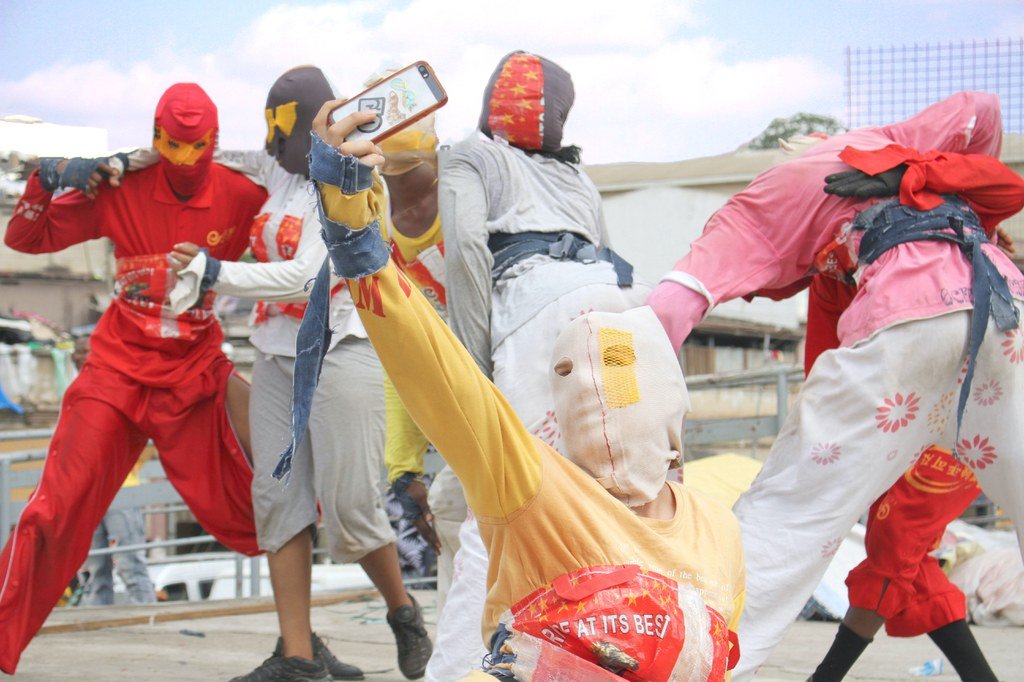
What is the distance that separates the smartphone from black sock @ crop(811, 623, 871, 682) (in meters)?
2.38

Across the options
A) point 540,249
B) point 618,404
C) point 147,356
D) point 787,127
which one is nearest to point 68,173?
point 147,356

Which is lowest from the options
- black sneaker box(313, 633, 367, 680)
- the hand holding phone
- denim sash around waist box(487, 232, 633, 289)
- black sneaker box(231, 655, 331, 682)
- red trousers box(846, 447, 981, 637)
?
black sneaker box(313, 633, 367, 680)

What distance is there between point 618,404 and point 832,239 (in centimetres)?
157

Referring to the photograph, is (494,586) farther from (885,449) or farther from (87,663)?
(87,663)

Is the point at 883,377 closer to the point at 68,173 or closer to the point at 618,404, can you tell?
the point at 618,404

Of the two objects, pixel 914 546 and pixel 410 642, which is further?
pixel 410 642

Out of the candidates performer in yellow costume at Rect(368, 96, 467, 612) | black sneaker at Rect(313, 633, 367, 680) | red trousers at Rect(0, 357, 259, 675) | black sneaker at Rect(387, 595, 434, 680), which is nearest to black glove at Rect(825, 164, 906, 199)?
performer in yellow costume at Rect(368, 96, 467, 612)

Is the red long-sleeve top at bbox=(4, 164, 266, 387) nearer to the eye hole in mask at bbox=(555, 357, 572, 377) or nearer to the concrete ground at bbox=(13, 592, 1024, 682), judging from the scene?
the concrete ground at bbox=(13, 592, 1024, 682)

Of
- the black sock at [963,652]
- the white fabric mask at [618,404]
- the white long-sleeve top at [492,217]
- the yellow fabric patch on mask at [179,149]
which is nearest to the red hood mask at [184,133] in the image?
the yellow fabric patch on mask at [179,149]

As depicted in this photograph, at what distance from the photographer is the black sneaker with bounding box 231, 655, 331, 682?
3.94m

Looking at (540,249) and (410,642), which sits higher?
(540,249)

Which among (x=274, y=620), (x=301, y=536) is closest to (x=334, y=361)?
(x=301, y=536)

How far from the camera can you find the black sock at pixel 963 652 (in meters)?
3.83

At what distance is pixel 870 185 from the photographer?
3512 mm
